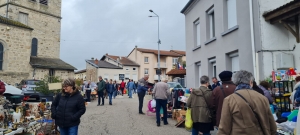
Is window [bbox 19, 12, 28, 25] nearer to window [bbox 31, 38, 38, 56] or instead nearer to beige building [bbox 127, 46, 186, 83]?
window [bbox 31, 38, 38, 56]

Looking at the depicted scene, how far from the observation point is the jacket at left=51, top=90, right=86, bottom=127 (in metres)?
4.13

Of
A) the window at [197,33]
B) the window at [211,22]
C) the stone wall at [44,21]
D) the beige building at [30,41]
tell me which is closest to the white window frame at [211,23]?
the window at [211,22]

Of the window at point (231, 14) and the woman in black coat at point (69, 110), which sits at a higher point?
the window at point (231, 14)

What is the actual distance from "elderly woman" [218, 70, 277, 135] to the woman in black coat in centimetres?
278

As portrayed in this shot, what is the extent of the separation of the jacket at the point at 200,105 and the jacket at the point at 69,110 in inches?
92.8

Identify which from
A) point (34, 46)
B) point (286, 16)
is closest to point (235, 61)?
point (286, 16)

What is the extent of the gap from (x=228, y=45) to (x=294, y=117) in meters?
4.88

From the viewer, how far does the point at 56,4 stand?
1235 inches

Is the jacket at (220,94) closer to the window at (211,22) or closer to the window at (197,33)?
the window at (211,22)

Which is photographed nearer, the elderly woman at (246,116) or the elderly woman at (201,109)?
the elderly woman at (246,116)

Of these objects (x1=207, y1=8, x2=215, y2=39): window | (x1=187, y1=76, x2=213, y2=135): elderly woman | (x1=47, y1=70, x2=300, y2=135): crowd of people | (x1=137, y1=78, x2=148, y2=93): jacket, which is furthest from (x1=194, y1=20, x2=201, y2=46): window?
(x1=187, y1=76, x2=213, y2=135): elderly woman

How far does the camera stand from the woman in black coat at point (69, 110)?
414 cm

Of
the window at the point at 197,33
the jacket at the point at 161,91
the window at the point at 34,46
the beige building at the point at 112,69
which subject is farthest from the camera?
the beige building at the point at 112,69

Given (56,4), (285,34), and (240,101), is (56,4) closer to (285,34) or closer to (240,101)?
(285,34)
